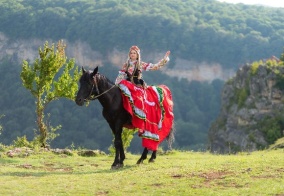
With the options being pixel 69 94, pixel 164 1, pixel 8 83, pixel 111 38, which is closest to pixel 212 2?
pixel 164 1

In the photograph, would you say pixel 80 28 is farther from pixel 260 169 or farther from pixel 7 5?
pixel 260 169

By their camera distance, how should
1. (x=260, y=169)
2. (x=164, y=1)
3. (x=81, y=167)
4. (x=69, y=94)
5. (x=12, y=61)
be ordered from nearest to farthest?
(x=260, y=169) → (x=81, y=167) → (x=69, y=94) → (x=12, y=61) → (x=164, y=1)

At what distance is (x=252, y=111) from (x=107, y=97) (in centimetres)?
4627

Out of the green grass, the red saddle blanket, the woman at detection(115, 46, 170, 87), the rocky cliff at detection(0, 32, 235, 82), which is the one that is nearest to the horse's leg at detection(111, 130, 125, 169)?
the green grass

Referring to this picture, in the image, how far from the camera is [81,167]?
1178cm

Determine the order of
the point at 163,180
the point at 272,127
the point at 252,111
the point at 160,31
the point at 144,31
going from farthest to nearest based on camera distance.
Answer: the point at 160,31 < the point at 144,31 < the point at 252,111 < the point at 272,127 < the point at 163,180

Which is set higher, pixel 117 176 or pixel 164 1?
pixel 164 1

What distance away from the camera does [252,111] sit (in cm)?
5509

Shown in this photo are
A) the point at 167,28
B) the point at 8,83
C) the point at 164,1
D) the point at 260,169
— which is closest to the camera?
the point at 260,169

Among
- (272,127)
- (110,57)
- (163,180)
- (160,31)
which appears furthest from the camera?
(160,31)

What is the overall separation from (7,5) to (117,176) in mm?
147376

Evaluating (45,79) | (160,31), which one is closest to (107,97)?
(45,79)

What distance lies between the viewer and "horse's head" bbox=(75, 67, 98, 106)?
10.2m

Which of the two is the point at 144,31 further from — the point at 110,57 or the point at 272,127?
the point at 272,127
